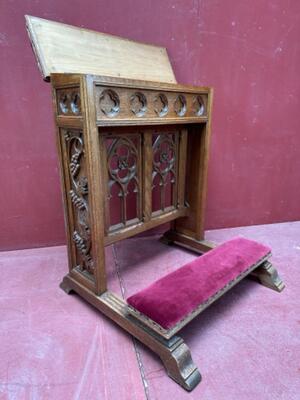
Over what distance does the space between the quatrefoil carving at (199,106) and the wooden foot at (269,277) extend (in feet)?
2.71

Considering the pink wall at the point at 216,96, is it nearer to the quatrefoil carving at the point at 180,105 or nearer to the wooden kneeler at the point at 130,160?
the wooden kneeler at the point at 130,160

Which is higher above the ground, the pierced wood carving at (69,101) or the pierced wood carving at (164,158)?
the pierced wood carving at (69,101)

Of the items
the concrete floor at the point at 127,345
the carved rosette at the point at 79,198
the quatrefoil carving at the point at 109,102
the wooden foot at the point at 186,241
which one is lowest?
the concrete floor at the point at 127,345

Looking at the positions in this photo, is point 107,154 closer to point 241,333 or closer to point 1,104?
point 1,104

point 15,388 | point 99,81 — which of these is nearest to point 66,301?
point 15,388

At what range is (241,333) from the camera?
1118 mm

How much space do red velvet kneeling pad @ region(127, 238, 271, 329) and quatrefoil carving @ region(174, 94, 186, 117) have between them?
2.23ft

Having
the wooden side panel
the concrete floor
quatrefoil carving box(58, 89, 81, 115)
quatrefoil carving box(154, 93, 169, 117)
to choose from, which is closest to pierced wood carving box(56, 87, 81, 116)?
quatrefoil carving box(58, 89, 81, 115)

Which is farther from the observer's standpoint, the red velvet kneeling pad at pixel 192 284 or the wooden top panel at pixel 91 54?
the wooden top panel at pixel 91 54

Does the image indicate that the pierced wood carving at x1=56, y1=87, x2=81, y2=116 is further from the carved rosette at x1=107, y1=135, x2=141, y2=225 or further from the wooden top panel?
the carved rosette at x1=107, y1=135, x2=141, y2=225

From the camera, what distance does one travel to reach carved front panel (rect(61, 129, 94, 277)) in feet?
3.68

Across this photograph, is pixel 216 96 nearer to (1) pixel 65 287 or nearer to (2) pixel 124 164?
(2) pixel 124 164

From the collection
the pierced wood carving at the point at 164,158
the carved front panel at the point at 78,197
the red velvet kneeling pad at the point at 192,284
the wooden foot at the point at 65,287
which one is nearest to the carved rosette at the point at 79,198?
the carved front panel at the point at 78,197

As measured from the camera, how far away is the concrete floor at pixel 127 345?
0.90 meters
